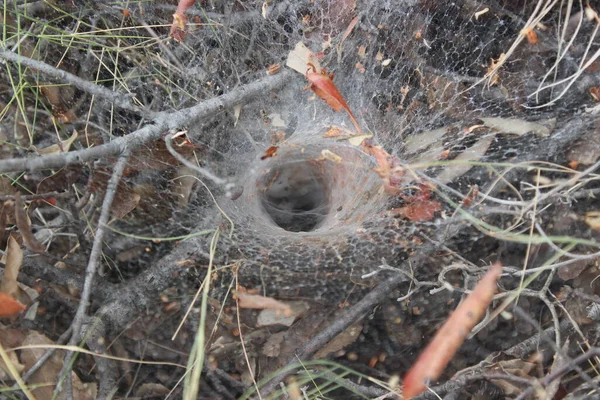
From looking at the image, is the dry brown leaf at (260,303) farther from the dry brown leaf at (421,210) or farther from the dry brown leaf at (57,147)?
the dry brown leaf at (57,147)

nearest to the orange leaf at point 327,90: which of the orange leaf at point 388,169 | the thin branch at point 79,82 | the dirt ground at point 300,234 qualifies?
the dirt ground at point 300,234

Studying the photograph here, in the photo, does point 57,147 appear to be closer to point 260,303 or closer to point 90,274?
point 90,274

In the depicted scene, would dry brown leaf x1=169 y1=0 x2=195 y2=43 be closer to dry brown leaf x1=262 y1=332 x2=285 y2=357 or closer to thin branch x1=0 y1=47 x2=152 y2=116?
thin branch x1=0 y1=47 x2=152 y2=116

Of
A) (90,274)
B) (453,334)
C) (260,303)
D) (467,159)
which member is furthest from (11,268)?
(467,159)

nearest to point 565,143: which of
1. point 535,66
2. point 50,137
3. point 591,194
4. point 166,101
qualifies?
A: point 591,194

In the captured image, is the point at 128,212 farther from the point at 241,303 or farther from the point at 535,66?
the point at 535,66

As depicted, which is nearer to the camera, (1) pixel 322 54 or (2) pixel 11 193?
(2) pixel 11 193

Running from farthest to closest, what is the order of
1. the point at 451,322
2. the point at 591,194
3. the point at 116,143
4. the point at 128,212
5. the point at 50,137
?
1. the point at 50,137
2. the point at 128,212
3. the point at 591,194
4. the point at 116,143
5. the point at 451,322
